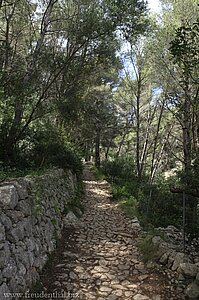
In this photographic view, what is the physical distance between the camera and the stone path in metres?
4.01

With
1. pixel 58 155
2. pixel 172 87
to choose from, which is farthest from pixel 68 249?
pixel 172 87

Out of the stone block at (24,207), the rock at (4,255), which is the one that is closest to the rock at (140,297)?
the rock at (4,255)

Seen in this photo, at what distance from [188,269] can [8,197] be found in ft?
9.45

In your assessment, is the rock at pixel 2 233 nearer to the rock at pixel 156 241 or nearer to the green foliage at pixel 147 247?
the green foliage at pixel 147 247

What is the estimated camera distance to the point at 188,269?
14.3 feet

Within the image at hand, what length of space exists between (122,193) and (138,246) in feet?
16.5

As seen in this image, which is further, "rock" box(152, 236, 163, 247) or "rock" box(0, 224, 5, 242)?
"rock" box(152, 236, 163, 247)

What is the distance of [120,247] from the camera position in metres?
5.74

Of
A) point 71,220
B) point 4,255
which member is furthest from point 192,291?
point 71,220

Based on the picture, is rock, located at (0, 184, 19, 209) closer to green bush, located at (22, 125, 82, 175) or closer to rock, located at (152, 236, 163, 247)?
rock, located at (152, 236, 163, 247)

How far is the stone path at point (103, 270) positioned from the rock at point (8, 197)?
4.03 feet

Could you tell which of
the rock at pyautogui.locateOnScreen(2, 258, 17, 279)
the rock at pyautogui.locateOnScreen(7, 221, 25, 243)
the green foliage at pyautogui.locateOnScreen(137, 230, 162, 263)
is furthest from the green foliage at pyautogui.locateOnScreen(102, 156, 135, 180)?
the rock at pyautogui.locateOnScreen(2, 258, 17, 279)

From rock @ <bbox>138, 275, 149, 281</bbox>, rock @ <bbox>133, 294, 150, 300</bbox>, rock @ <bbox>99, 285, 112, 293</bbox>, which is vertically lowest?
rock @ <bbox>133, 294, 150, 300</bbox>

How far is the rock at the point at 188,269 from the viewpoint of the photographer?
14.0 ft
